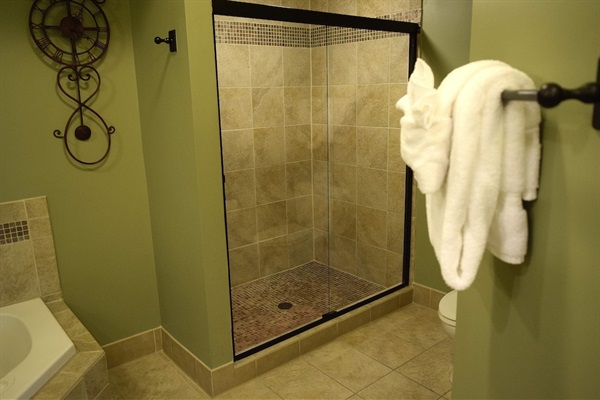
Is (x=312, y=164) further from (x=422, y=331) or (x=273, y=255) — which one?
(x=422, y=331)

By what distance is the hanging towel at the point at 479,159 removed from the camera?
908mm

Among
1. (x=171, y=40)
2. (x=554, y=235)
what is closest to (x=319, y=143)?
(x=171, y=40)

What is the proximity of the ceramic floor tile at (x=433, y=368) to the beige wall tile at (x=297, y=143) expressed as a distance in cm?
169

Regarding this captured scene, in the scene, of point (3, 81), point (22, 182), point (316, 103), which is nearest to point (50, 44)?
point (3, 81)

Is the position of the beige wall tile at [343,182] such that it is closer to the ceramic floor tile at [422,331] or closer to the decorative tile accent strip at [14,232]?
the ceramic floor tile at [422,331]

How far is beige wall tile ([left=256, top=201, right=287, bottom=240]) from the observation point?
11.6 ft

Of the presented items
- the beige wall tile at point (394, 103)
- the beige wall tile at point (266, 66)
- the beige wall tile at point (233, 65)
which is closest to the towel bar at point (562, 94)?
the beige wall tile at point (394, 103)

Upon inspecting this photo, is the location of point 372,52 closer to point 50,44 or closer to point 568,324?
point 50,44

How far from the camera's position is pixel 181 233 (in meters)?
2.39

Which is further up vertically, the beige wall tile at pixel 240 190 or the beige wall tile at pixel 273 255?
the beige wall tile at pixel 240 190

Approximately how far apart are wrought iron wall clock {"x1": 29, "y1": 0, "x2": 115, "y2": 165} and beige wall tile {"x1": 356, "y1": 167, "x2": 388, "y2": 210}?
1773mm

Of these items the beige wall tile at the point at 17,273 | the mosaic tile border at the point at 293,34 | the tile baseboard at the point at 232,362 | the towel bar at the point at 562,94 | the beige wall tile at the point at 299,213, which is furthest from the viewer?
the beige wall tile at the point at 299,213

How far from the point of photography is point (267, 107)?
3400 mm

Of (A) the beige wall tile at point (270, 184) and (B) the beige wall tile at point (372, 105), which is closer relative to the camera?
(B) the beige wall tile at point (372, 105)
